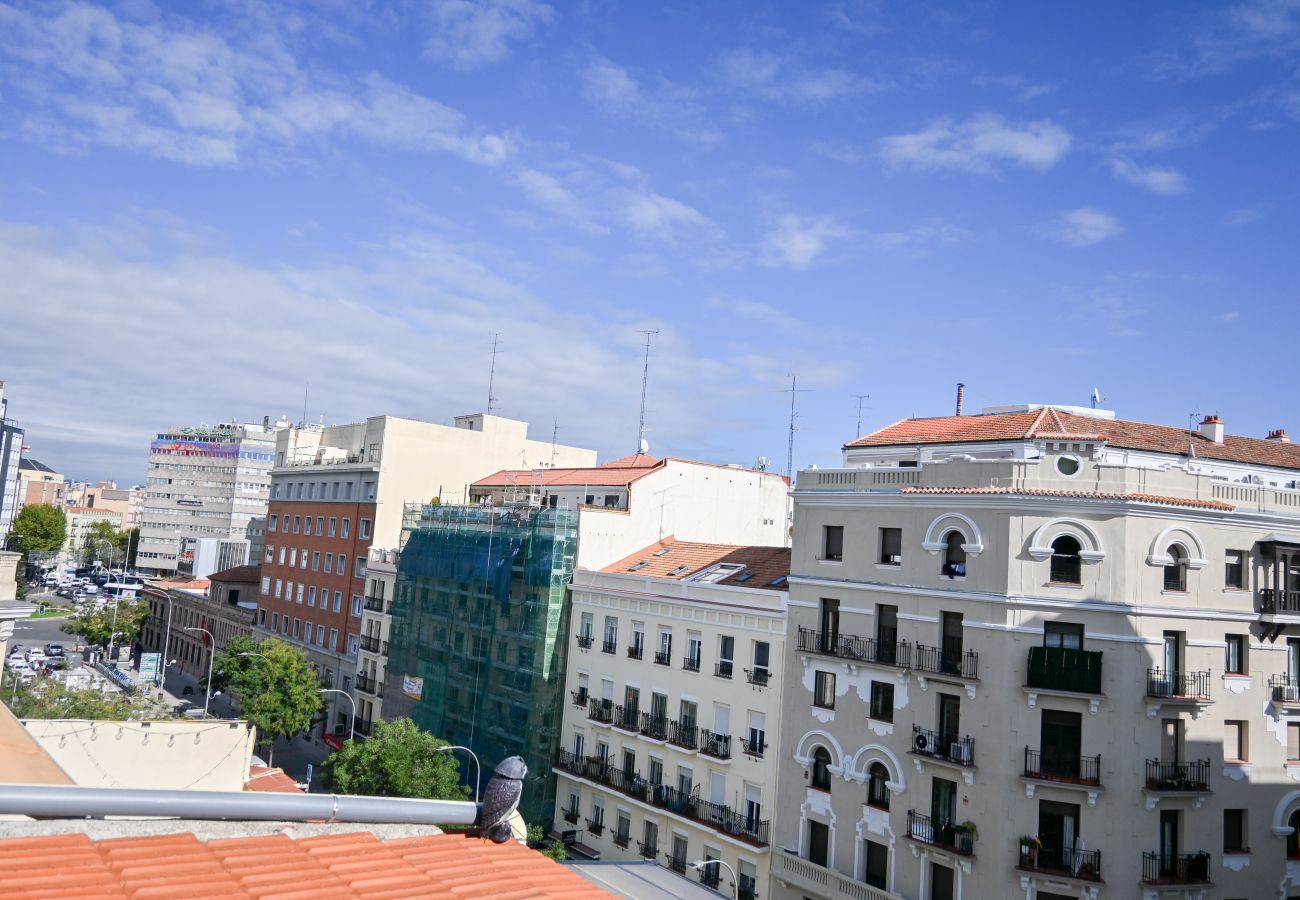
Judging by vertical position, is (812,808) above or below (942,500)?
below

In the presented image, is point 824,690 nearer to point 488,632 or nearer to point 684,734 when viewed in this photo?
point 684,734

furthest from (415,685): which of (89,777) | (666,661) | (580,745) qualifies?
(89,777)

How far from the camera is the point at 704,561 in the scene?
165 ft

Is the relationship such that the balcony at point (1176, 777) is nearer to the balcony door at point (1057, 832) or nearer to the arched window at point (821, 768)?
the balcony door at point (1057, 832)

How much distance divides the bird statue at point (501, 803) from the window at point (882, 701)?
27308mm

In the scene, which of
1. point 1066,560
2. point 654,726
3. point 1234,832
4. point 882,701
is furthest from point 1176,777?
point 654,726

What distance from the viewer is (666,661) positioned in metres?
46.3

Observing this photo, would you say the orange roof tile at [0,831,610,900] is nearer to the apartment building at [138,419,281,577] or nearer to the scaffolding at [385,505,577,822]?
the scaffolding at [385,505,577,822]

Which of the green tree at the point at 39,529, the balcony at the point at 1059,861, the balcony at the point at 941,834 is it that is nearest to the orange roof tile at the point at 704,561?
the balcony at the point at 941,834

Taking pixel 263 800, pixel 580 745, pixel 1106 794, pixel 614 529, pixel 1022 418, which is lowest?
pixel 580 745

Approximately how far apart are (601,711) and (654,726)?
401 cm

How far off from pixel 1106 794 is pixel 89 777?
3469cm

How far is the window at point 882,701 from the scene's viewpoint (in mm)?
37250

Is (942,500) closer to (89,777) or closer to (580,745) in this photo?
(580,745)
